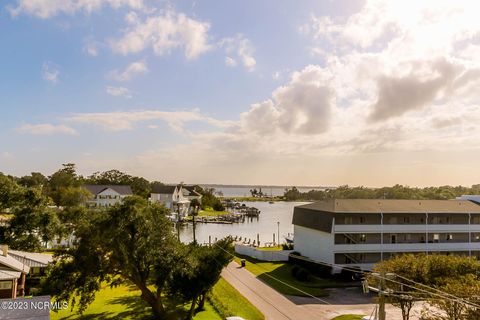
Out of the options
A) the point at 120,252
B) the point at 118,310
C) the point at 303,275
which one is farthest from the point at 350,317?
the point at 120,252

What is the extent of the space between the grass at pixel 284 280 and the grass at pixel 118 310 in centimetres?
1024

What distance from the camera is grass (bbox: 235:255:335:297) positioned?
132 feet

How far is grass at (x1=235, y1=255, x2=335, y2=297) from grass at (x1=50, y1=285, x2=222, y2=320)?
10237 mm

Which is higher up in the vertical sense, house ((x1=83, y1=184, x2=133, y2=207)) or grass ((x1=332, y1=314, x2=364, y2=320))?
house ((x1=83, y1=184, x2=133, y2=207))

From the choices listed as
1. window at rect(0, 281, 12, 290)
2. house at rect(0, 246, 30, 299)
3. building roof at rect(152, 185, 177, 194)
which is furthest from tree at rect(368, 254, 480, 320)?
building roof at rect(152, 185, 177, 194)

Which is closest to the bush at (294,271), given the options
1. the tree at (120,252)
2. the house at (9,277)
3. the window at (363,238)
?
the window at (363,238)

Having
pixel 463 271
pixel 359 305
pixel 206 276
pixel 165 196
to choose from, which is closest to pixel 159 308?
pixel 206 276

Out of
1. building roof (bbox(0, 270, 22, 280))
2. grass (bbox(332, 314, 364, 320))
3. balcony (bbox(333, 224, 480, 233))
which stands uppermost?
balcony (bbox(333, 224, 480, 233))

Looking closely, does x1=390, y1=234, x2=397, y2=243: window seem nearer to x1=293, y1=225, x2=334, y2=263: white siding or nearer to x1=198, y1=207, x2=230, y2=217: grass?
x1=293, y1=225, x2=334, y2=263: white siding

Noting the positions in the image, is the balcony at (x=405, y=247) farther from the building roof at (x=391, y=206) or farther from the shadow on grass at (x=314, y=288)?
the shadow on grass at (x=314, y=288)

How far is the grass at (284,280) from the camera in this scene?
40.2 meters

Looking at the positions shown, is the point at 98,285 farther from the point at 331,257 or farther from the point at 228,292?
the point at 331,257

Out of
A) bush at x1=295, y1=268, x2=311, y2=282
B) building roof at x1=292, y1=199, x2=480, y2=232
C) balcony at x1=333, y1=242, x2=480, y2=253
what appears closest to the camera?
bush at x1=295, y1=268, x2=311, y2=282

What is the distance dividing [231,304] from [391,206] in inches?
1172
